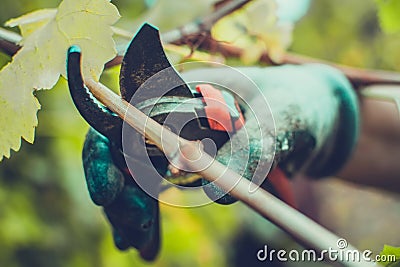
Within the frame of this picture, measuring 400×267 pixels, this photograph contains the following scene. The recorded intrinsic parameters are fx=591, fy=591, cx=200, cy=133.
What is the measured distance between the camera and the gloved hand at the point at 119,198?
1.09 feet

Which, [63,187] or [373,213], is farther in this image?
[373,213]

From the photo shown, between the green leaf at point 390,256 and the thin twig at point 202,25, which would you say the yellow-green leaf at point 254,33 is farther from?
the green leaf at point 390,256

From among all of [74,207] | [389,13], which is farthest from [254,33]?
[74,207]

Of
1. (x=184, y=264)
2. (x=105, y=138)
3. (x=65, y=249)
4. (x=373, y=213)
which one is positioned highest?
(x=105, y=138)

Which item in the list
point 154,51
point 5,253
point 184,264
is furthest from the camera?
point 184,264

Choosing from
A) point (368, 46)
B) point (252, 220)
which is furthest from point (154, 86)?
point (368, 46)

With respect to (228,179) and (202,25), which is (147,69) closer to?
(228,179)

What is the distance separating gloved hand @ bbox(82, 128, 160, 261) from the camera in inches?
13.1

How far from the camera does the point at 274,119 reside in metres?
0.36

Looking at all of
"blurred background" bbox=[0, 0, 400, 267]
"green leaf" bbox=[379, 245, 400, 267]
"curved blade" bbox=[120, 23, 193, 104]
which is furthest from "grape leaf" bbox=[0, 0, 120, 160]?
"blurred background" bbox=[0, 0, 400, 267]

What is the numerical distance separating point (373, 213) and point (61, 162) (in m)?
0.87

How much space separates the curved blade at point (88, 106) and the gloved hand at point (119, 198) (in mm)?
25

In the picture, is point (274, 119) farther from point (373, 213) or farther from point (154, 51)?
point (373, 213)

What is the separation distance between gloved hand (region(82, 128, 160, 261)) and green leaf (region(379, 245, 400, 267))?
0.46ft
